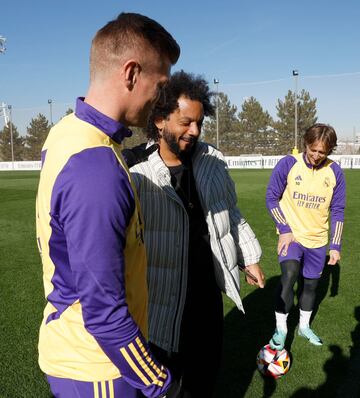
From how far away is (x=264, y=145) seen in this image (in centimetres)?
6544

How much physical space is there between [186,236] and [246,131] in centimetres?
6755

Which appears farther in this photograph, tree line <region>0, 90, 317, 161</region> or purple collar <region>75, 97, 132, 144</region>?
tree line <region>0, 90, 317, 161</region>

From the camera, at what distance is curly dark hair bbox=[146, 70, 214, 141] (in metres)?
2.71

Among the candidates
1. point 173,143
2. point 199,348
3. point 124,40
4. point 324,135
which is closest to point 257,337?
point 199,348

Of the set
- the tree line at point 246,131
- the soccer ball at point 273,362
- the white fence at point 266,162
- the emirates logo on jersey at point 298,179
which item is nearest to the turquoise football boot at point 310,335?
the soccer ball at point 273,362

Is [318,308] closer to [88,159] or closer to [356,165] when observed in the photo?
[88,159]

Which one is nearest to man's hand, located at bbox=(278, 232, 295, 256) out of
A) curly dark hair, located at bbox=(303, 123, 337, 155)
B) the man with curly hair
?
curly dark hair, located at bbox=(303, 123, 337, 155)

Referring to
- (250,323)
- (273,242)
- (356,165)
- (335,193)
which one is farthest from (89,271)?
(356,165)

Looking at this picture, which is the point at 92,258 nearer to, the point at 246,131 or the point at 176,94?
the point at 176,94

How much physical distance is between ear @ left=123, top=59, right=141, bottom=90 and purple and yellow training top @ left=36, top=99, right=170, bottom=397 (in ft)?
0.50

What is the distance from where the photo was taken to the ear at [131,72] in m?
1.48

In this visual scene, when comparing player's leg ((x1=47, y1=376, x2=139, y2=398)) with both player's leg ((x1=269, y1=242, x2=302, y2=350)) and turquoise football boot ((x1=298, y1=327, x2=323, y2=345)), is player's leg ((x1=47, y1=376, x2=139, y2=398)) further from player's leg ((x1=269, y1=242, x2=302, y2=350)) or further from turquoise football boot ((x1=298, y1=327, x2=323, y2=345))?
turquoise football boot ((x1=298, y1=327, x2=323, y2=345))

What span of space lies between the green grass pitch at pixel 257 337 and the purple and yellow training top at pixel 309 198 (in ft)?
3.52

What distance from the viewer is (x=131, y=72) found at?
1495 millimetres
